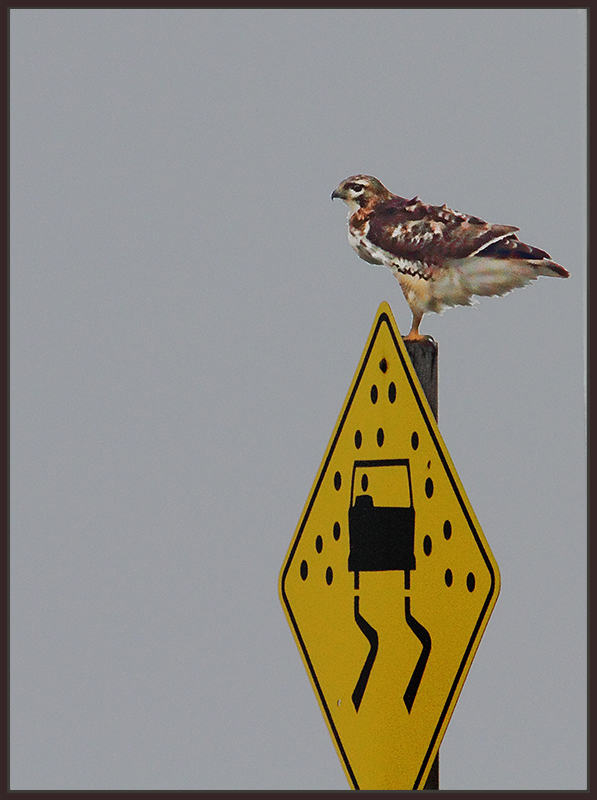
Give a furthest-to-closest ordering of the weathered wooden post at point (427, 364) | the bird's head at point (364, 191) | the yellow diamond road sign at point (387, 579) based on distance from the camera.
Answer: the bird's head at point (364, 191)
the weathered wooden post at point (427, 364)
the yellow diamond road sign at point (387, 579)

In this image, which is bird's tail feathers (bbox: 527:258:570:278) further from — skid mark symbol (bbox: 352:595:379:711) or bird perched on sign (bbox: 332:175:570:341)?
skid mark symbol (bbox: 352:595:379:711)

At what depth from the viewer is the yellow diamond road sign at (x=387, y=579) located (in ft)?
11.1

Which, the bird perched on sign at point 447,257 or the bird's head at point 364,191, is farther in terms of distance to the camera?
the bird's head at point 364,191

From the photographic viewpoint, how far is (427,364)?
3.77 metres

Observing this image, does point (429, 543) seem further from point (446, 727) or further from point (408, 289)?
point (408, 289)

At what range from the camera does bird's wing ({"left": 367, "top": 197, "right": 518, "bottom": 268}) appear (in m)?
3.86

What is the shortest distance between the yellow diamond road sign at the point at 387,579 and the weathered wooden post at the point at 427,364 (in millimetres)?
148

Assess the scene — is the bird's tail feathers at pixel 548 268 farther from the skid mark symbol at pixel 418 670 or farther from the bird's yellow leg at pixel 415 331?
the skid mark symbol at pixel 418 670

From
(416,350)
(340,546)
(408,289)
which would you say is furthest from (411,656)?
(408,289)

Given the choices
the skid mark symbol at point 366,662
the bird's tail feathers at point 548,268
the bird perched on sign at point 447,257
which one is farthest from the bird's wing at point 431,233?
the skid mark symbol at point 366,662

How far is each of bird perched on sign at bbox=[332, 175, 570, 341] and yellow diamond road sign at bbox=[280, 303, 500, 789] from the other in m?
0.27

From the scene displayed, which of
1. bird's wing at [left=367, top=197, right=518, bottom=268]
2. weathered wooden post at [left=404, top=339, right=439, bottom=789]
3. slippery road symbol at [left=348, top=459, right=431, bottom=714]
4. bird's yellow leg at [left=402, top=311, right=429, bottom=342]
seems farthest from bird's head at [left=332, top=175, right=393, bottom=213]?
slippery road symbol at [left=348, top=459, right=431, bottom=714]

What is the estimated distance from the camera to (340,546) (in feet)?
11.9

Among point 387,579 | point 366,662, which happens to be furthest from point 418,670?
point 387,579
